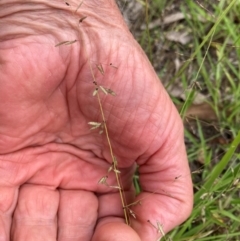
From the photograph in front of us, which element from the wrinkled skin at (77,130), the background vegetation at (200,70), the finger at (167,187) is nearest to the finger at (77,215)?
the wrinkled skin at (77,130)

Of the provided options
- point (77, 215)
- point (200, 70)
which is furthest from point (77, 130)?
point (200, 70)

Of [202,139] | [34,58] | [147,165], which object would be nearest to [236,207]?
[202,139]

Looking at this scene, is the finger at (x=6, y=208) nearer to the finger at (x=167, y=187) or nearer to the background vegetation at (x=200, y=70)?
the finger at (x=167, y=187)

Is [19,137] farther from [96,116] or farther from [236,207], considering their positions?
[236,207]

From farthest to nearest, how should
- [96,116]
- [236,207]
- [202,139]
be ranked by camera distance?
[202,139]
[236,207]
[96,116]

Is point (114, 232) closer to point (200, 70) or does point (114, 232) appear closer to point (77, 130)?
point (77, 130)

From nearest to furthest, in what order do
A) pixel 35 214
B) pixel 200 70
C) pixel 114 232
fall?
pixel 114 232 → pixel 35 214 → pixel 200 70

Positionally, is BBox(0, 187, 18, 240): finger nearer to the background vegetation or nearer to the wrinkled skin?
the wrinkled skin
